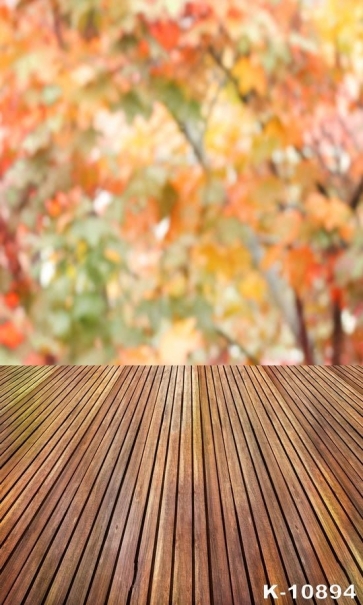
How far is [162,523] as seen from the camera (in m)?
1.41

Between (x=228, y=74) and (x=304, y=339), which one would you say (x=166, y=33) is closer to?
(x=228, y=74)

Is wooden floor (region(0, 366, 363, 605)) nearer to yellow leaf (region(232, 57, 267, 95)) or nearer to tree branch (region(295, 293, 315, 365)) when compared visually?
tree branch (region(295, 293, 315, 365))

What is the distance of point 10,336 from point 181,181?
3.89ft

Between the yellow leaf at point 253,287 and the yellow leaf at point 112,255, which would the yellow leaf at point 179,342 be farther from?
the yellow leaf at point 112,255

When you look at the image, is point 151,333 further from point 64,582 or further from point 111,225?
point 64,582

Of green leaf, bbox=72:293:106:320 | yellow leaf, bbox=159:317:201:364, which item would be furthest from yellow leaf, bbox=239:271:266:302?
green leaf, bbox=72:293:106:320

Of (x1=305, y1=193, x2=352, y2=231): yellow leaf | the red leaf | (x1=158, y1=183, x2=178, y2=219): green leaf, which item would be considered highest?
the red leaf

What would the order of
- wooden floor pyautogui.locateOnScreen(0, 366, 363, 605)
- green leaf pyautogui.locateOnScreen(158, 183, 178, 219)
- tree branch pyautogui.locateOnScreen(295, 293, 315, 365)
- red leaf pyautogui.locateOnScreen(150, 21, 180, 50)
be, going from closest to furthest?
wooden floor pyautogui.locateOnScreen(0, 366, 363, 605), red leaf pyautogui.locateOnScreen(150, 21, 180, 50), green leaf pyautogui.locateOnScreen(158, 183, 178, 219), tree branch pyautogui.locateOnScreen(295, 293, 315, 365)

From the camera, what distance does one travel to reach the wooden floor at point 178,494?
1208 millimetres

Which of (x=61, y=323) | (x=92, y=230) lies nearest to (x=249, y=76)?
(x=92, y=230)

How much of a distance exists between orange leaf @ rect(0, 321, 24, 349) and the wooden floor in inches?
28.2

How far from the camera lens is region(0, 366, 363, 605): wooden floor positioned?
121cm

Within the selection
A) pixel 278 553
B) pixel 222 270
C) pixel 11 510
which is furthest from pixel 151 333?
pixel 278 553

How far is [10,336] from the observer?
10.9 feet
